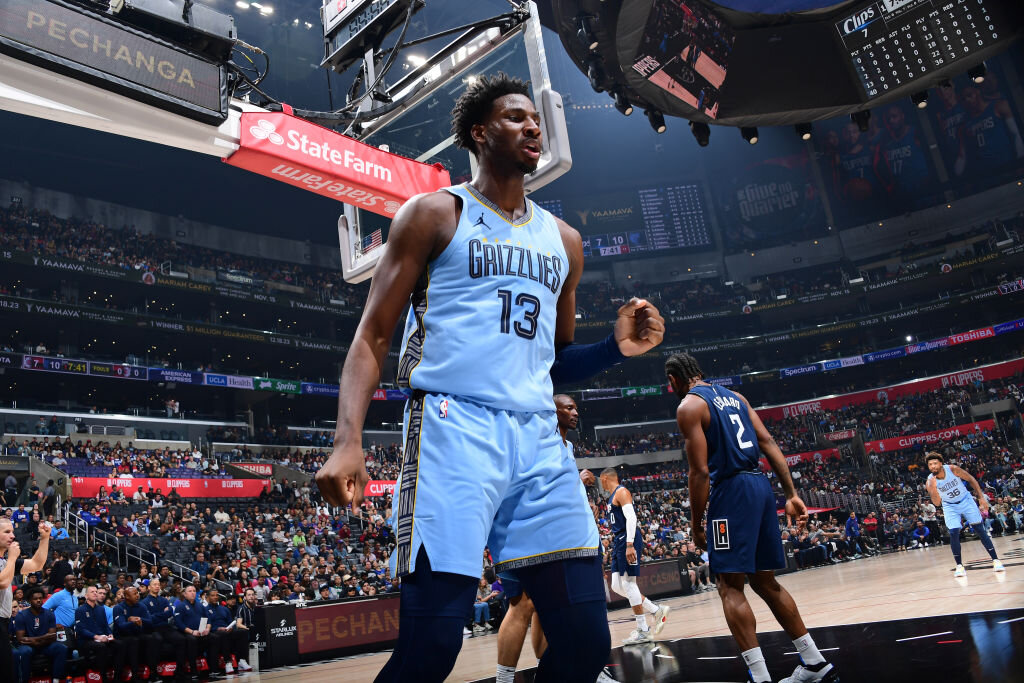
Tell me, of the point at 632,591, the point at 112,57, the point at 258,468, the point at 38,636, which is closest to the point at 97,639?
the point at 38,636

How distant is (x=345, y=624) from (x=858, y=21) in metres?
11.0

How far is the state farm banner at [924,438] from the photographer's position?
3158cm

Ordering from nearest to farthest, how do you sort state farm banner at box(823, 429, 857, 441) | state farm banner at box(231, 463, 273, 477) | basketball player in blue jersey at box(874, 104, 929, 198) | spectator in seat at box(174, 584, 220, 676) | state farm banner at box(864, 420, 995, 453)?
spectator in seat at box(174, 584, 220, 676) → state farm banner at box(231, 463, 273, 477) → state farm banner at box(864, 420, 995, 453) → state farm banner at box(823, 429, 857, 441) → basketball player in blue jersey at box(874, 104, 929, 198)

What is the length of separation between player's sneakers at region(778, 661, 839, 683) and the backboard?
3.37 metres

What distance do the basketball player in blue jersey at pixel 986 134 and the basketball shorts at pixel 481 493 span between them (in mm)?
43217

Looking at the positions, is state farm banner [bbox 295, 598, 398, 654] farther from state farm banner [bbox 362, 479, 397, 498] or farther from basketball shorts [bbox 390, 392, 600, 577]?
state farm banner [bbox 362, 479, 397, 498]

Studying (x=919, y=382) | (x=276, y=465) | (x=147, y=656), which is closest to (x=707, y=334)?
(x=919, y=382)

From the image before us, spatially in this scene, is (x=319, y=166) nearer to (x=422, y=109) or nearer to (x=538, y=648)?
(x=422, y=109)

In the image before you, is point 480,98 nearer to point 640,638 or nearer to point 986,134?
point 640,638

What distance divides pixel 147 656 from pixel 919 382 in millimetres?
37252

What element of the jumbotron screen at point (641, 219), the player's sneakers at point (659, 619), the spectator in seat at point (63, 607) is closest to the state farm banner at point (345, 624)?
the spectator in seat at point (63, 607)

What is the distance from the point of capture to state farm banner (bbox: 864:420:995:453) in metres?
31.6

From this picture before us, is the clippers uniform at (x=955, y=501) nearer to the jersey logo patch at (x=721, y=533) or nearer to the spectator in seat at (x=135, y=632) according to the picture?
the jersey logo patch at (x=721, y=533)

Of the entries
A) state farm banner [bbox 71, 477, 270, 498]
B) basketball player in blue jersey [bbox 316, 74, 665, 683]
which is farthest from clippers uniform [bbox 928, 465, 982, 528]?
state farm banner [bbox 71, 477, 270, 498]
